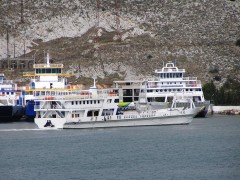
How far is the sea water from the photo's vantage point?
9081cm

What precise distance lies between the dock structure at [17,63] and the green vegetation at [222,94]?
3058 centimetres

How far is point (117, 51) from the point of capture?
601 ft

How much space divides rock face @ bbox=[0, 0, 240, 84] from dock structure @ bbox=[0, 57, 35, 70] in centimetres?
164

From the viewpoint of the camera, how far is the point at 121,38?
189875mm

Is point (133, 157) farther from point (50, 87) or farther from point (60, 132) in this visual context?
point (50, 87)

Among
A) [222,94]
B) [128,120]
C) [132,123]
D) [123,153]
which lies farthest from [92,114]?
[222,94]

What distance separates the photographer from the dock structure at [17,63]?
182375mm

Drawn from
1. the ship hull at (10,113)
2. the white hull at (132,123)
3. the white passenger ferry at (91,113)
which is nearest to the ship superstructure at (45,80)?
the ship hull at (10,113)

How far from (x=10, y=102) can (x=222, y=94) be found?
3021cm

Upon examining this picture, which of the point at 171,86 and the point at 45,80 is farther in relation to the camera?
the point at 171,86

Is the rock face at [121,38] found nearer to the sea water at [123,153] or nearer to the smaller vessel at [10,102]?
the smaller vessel at [10,102]

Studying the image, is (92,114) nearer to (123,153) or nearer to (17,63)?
(123,153)

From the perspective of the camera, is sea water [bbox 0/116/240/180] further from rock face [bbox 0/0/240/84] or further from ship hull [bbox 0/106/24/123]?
rock face [bbox 0/0/240/84]

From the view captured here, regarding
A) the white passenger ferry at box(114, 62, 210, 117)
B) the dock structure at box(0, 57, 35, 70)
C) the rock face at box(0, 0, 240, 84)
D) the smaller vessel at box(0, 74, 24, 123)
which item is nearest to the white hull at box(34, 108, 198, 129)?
the smaller vessel at box(0, 74, 24, 123)
